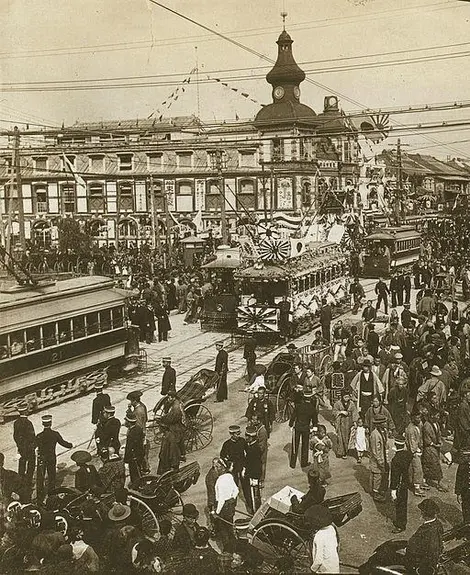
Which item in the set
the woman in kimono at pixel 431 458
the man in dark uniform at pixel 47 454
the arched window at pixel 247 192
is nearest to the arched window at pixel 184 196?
the arched window at pixel 247 192

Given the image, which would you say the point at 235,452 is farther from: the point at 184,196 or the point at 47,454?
the point at 184,196

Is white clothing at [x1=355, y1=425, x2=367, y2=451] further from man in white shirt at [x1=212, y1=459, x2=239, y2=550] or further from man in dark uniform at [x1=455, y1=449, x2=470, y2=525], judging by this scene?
man in white shirt at [x1=212, y1=459, x2=239, y2=550]

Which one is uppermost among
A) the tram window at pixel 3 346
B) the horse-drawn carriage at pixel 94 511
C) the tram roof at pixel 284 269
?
the tram roof at pixel 284 269

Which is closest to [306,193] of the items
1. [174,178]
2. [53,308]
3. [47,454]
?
[174,178]

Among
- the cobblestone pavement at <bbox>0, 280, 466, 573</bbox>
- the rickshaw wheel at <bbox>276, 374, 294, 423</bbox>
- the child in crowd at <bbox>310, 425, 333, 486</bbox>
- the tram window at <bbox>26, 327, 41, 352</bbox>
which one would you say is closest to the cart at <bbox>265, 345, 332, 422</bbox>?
the rickshaw wheel at <bbox>276, 374, 294, 423</bbox>

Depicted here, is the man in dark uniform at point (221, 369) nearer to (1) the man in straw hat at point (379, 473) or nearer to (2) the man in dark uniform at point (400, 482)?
(1) the man in straw hat at point (379, 473)
